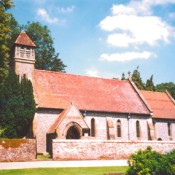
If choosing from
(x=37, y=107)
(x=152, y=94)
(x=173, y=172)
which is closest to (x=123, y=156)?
(x=37, y=107)

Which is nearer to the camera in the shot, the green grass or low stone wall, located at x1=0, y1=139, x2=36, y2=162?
A: the green grass

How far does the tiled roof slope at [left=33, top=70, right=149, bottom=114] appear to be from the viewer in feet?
121

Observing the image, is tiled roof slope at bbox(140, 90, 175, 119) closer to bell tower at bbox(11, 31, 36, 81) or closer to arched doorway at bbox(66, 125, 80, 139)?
arched doorway at bbox(66, 125, 80, 139)

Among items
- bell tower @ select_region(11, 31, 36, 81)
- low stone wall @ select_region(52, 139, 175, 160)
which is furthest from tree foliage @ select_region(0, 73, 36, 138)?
low stone wall @ select_region(52, 139, 175, 160)

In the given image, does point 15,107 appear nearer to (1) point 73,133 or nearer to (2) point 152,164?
(1) point 73,133

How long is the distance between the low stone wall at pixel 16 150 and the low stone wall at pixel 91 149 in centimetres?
218

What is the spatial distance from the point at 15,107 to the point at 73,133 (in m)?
7.64

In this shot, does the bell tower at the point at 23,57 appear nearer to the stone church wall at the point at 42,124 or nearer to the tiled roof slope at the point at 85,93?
the tiled roof slope at the point at 85,93

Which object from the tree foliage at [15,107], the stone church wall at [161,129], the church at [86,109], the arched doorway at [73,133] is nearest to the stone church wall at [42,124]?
the church at [86,109]

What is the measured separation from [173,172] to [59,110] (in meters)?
23.4

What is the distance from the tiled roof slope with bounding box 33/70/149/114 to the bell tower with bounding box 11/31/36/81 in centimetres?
151

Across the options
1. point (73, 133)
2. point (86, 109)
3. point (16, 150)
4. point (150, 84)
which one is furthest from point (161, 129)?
point (150, 84)

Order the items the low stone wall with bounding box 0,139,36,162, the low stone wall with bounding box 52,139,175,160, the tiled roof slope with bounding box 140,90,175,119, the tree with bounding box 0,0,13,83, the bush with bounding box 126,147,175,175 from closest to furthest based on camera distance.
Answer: the bush with bounding box 126,147,175,175, the low stone wall with bounding box 0,139,36,162, the low stone wall with bounding box 52,139,175,160, the tree with bounding box 0,0,13,83, the tiled roof slope with bounding box 140,90,175,119

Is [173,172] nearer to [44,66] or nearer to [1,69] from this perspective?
[1,69]
